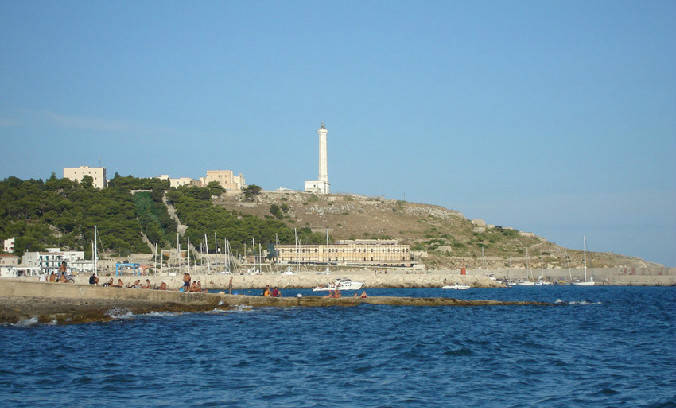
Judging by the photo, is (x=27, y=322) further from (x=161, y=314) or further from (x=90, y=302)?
(x=161, y=314)

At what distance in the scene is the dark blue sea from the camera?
1819cm

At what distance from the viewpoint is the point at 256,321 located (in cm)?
3628

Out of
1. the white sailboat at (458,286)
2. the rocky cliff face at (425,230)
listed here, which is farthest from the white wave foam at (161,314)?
the rocky cliff face at (425,230)

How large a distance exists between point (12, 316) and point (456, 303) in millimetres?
26540

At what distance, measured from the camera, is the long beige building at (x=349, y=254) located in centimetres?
11825

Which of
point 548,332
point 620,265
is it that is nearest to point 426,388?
point 548,332

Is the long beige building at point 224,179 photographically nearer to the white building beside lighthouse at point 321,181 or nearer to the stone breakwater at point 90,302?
the white building beside lighthouse at point 321,181

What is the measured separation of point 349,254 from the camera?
12306cm

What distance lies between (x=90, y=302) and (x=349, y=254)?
293 ft

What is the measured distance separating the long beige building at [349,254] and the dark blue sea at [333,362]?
78.9 metres

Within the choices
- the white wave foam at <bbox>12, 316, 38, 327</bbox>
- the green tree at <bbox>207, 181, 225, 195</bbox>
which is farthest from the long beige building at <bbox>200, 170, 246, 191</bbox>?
the white wave foam at <bbox>12, 316, 38, 327</bbox>

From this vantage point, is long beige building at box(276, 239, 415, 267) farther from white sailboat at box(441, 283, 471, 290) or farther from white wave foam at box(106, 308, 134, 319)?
white wave foam at box(106, 308, 134, 319)

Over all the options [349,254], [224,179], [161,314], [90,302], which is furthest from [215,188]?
[90,302]

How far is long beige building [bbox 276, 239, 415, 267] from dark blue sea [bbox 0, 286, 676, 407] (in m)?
78.9
